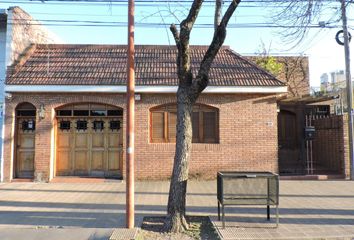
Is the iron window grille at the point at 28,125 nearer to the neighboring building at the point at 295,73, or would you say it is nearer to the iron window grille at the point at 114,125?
the iron window grille at the point at 114,125

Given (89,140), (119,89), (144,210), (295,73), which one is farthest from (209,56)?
(295,73)

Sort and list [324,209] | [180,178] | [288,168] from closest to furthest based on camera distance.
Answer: [180,178] < [324,209] < [288,168]

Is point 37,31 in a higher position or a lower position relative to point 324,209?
higher

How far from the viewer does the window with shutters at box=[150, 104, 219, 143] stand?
14.1 meters

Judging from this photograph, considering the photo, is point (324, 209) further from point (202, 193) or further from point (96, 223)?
point (96, 223)

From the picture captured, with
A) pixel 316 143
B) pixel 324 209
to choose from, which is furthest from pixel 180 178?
pixel 316 143

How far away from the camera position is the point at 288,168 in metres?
15.4

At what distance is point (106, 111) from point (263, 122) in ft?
19.8

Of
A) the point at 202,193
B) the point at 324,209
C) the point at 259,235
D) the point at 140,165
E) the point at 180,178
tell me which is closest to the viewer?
the point at 259,235

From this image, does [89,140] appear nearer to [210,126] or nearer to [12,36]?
[210,126]

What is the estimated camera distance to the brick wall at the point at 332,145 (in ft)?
46.0

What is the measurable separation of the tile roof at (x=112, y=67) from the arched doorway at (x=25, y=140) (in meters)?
1.22

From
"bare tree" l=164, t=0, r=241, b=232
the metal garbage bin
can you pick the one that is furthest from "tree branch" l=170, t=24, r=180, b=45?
the metal garbage bin

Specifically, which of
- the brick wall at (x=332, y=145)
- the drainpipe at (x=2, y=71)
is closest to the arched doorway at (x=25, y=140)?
the drainpipe at (x=2, y=71)
